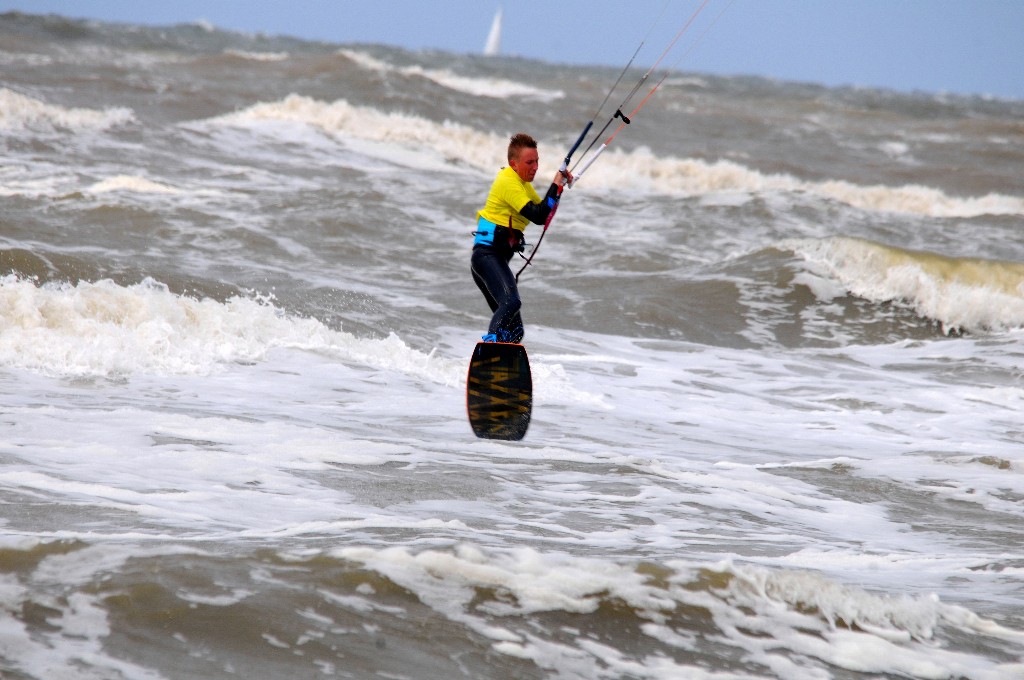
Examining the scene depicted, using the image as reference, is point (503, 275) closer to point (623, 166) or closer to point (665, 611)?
point (665, 611)

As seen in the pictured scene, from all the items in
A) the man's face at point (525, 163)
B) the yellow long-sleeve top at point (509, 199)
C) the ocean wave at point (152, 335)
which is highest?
the man's face at point (525, 163)

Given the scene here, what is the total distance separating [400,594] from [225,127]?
23.1 m

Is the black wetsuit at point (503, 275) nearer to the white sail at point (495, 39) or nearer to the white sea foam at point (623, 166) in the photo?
the white sea foam at point (623, 166)

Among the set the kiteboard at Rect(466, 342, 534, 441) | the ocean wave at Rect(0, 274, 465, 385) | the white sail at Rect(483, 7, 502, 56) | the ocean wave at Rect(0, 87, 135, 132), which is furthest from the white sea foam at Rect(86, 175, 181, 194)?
the white sail at Rect(483, 7, 502, 56)

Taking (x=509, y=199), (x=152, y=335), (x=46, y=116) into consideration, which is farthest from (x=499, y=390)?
(x=46, y=116)

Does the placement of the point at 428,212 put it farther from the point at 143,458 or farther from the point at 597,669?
the point at 597,669

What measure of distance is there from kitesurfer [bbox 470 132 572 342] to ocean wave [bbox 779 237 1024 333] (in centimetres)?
946

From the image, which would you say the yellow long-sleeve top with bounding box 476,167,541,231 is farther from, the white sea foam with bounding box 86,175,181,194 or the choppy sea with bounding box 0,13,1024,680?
the white sea foam with bounding box 86,175,181,194

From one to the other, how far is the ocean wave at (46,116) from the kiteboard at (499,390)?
56.5ft

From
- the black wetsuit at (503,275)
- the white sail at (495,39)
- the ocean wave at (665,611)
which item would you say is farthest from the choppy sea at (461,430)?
the white sail at (495,39)

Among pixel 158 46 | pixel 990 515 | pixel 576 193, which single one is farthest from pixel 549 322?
pixel 158 46

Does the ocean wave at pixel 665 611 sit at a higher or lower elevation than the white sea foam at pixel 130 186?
lower

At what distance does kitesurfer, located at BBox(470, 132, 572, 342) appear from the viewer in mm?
7168

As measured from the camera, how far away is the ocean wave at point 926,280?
15359mm
